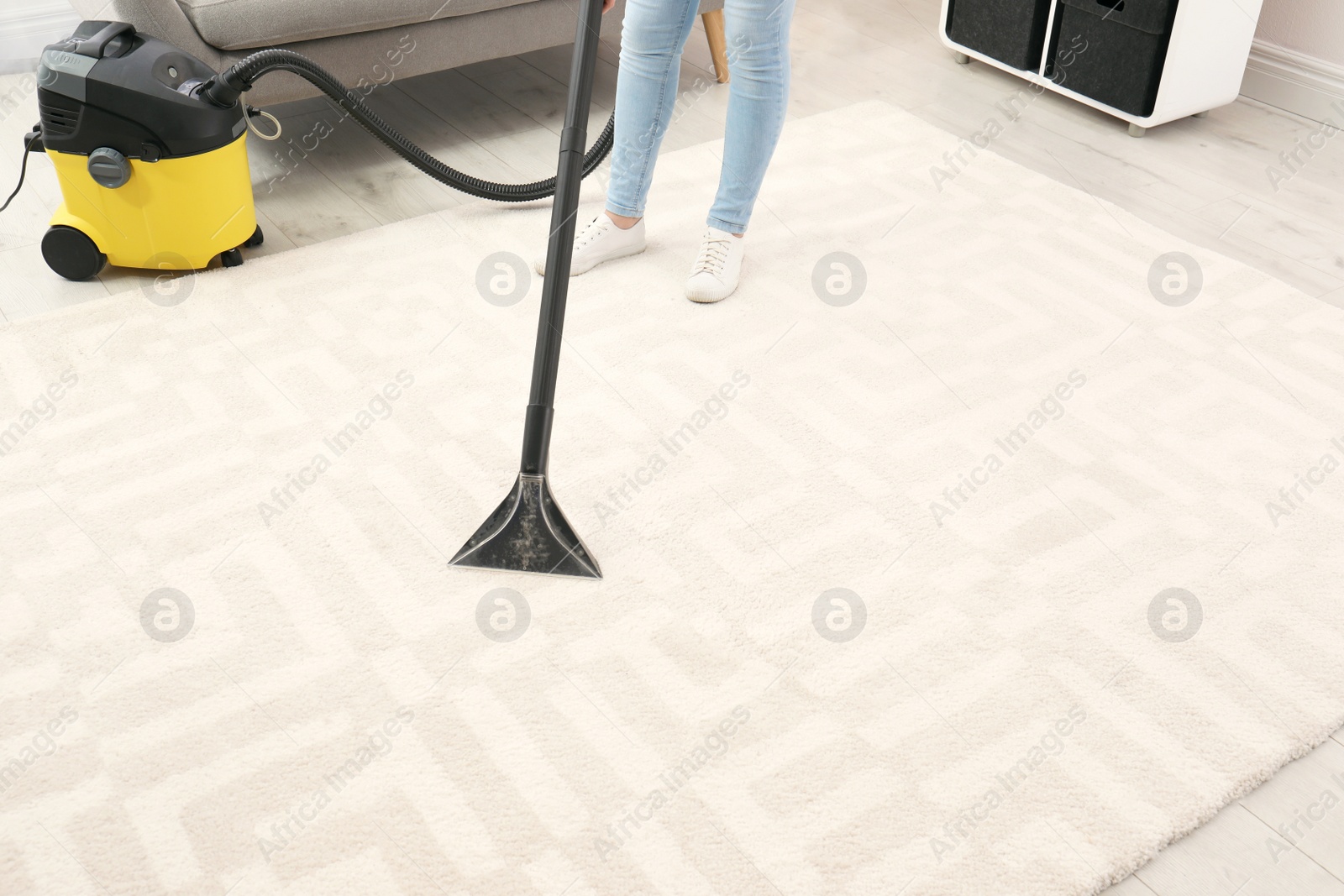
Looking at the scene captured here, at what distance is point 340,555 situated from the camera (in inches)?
53.4

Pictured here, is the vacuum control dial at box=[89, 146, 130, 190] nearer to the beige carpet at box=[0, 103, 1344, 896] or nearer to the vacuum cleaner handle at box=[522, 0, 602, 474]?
the beige carpet at box=[0, 103, 1344, 896]

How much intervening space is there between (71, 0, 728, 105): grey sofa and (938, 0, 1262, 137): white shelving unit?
3.86ft

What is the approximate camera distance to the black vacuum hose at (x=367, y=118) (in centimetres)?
172

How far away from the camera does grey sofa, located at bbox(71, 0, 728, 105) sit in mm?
1923

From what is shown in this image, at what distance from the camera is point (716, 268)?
187cm

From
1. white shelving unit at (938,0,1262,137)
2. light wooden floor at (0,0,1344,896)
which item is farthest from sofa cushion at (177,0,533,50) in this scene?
white shelving unit at (938,0,1262,137)

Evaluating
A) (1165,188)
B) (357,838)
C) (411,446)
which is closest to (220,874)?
(357,838)

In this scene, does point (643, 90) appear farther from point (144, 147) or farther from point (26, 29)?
point (26, 29)

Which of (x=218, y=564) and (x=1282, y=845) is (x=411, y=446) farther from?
(x=1282, y=845)

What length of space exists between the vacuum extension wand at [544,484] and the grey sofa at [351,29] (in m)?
0.94

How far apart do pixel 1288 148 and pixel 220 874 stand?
256 centimetres

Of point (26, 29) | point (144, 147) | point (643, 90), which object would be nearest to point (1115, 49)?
point (643, 90)

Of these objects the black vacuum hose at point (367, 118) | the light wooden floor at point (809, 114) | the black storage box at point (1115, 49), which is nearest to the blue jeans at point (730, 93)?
the black vacuum hose at point (367, 118)

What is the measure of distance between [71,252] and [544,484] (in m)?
1.02
